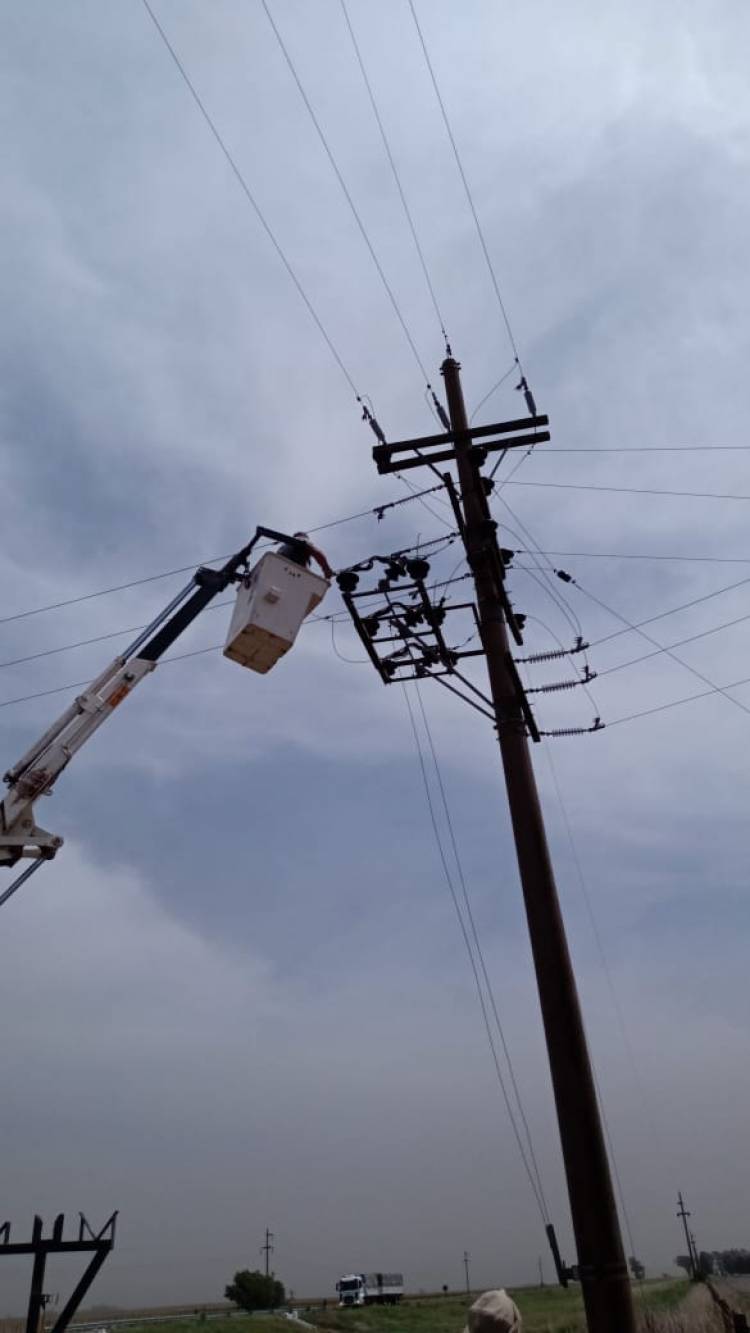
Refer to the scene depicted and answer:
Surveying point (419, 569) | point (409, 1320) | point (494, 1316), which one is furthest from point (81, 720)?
point (409, 1320)

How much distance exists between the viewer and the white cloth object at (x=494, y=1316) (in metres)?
5.11

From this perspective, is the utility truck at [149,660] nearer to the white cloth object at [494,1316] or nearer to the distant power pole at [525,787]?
the distant power pole at [525,787]

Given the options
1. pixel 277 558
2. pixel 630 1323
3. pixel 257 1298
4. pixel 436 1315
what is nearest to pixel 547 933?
pixel 630 1323

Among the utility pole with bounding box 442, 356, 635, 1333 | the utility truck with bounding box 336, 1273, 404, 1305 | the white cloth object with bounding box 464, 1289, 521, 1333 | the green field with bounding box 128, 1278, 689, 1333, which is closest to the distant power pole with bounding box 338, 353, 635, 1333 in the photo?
the utility pole with bounding box 442, 356, 635, 1333

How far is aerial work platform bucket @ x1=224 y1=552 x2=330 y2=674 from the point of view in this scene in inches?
462

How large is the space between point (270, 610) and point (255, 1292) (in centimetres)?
6267

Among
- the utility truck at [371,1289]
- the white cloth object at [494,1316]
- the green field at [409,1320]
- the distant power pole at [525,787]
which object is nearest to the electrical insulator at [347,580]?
the distant power pole at [525,787]

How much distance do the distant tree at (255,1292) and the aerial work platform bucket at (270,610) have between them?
201 feet

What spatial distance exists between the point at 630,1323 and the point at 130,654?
10156 millimetres

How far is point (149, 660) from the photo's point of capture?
47.3 ft

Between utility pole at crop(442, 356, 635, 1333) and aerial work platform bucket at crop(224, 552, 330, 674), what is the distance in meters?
2.13

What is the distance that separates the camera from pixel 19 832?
40.8ft

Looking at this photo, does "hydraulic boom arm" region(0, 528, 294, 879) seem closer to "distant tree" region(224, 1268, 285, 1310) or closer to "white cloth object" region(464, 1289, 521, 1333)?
"white cloth object" region(464, 1289, 521, 1333)

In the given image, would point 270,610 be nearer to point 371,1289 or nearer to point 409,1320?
point 409,1320
